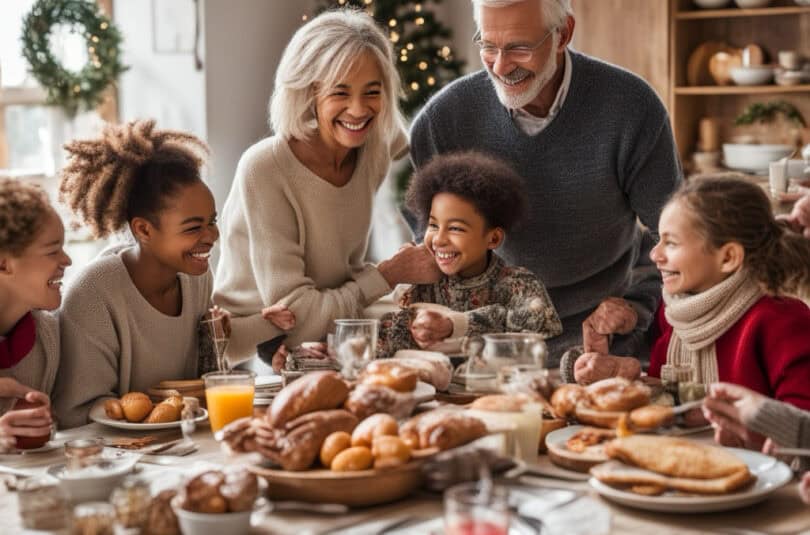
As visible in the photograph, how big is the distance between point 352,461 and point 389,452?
0.06m

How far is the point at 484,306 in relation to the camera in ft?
9.06

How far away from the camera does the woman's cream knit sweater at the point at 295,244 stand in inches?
110

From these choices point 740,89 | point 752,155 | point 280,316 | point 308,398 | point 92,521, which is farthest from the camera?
point 740,89

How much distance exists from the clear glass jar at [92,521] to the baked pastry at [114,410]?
703mm

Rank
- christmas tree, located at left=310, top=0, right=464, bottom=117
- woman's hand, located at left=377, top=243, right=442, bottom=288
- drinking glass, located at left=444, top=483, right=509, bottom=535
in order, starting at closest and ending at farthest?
drinking glass, located at left=444, top=483, right=509, bottom=535, woman's hand, located at left=377, top=243, right=442, bottom=288, christmas tree, located at left=310, top=0, right=464, bottom=117

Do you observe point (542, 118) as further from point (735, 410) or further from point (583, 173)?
point (735, 410)

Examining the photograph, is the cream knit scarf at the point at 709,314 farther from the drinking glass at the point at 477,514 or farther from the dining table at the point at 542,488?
the drinking glass at the point at 477,514

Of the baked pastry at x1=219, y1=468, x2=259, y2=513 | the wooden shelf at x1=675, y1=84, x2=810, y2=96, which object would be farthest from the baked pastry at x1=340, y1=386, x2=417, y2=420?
the wooden shelf at x1=675, y1=84, x2=810, y2=96

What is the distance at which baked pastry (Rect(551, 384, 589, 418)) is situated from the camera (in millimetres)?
1929

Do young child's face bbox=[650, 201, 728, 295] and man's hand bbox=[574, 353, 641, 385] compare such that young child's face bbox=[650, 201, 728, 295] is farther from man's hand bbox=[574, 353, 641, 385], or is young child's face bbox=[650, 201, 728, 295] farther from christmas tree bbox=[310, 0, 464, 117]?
christmas tree bbox=[310, 0, 464, 117]

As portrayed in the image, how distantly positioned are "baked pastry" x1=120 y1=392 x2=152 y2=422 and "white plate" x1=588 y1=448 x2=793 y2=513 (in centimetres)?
88

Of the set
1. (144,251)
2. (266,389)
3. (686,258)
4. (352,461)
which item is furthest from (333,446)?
(144,251)

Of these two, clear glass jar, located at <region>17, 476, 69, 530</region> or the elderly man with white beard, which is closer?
clear glass jar, located at <region>17, 476, 69, 530</region>

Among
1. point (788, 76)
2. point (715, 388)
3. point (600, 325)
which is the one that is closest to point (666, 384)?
point (715, 388)
